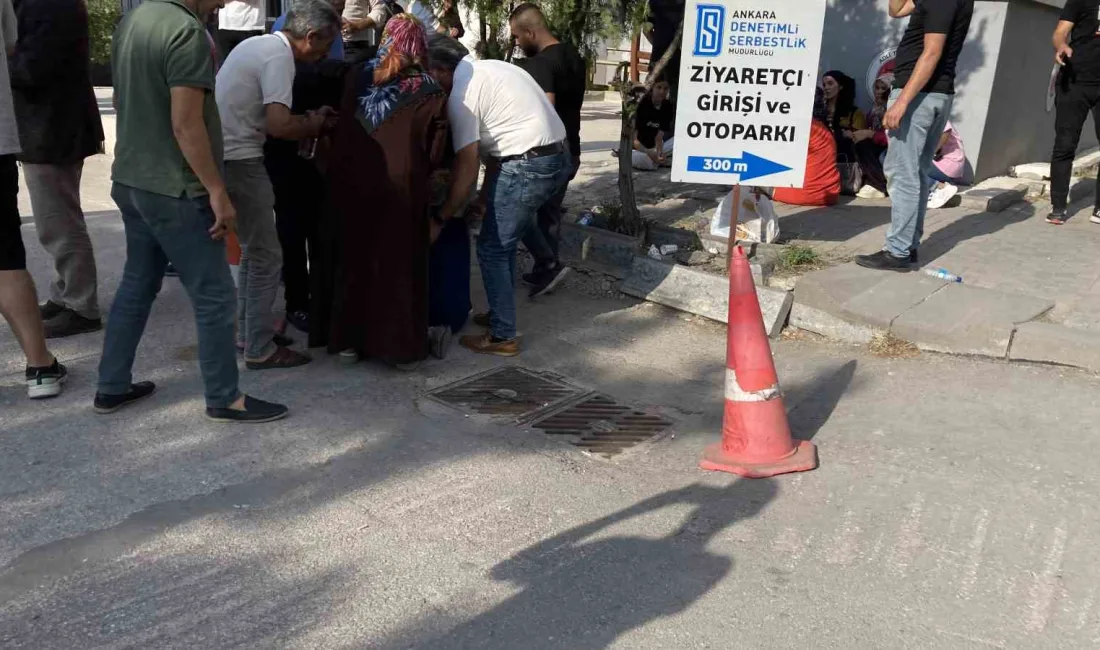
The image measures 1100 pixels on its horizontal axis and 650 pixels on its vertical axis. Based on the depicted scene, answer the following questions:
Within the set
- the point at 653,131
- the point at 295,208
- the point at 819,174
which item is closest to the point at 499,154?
the point at 295,208

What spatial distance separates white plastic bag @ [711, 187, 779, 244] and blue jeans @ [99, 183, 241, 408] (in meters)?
3.70

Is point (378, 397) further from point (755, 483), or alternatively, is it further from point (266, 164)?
point (755, 483)

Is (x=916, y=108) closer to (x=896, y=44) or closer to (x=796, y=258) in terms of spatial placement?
(x=796, y=258)

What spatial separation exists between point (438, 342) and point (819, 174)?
172 inches

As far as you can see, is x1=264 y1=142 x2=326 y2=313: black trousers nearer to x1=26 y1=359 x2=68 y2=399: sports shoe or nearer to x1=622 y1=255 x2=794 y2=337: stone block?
x1=26 y1=359 x2=68 y2=399: sports shoe

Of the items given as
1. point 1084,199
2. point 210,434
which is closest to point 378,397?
point 210,434

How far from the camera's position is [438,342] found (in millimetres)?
5133

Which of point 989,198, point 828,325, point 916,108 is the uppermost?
point 916,108

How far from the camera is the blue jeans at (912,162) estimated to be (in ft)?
19.6

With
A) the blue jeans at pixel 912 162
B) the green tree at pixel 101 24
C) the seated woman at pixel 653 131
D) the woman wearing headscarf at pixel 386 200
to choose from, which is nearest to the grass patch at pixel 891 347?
the blue jeans at pixel 912 162

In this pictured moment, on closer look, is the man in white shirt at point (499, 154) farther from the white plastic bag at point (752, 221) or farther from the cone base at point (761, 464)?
the white plastic bag at point (752, 221)

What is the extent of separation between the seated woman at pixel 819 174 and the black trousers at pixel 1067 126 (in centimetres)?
170

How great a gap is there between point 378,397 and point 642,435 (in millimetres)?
1262

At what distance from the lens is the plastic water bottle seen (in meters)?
6.00
